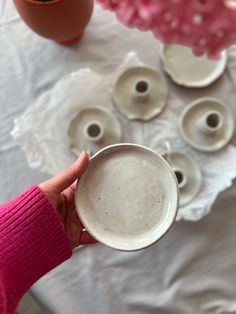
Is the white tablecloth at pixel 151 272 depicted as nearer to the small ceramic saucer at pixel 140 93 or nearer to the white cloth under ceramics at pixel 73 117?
the white cloth under ceramics at pixel 73 117

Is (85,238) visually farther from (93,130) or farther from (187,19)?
(187,19)

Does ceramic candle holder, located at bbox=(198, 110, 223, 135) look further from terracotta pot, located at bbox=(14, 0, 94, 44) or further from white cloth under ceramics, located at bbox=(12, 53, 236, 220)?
terracotta pot, located at bbox=(14, 0, 94, 44)

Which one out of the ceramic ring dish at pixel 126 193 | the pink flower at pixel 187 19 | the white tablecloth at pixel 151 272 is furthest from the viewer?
the white tablecloth at pixel 151 272

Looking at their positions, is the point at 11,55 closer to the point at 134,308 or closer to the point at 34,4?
the point at 34,4

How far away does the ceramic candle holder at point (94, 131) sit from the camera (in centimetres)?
62

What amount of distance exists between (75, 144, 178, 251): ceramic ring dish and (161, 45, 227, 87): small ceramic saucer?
0.74 feet

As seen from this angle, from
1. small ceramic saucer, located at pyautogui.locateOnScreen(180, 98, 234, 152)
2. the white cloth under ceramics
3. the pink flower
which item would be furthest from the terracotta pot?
the pink flower

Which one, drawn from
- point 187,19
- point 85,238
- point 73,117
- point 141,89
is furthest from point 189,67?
point 187,19

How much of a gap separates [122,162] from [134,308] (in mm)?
219

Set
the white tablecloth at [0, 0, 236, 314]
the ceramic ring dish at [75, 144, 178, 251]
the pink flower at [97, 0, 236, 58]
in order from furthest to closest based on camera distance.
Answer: the white tablecloth at [0, 0, 236, 314] → the ceramic ring dish at [75, 144, 178, 251] → the pink flower at [97, 0, 236, 58]

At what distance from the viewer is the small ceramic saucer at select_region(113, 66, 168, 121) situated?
640mm

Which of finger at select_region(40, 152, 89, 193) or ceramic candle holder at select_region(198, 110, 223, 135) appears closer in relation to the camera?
finger at select_region(40, 152, 89, 193)

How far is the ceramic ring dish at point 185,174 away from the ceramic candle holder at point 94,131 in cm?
9

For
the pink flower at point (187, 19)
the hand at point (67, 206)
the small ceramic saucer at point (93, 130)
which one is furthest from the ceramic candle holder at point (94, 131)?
the pink flower at point (187, 19)
